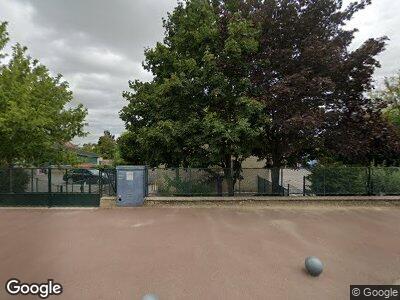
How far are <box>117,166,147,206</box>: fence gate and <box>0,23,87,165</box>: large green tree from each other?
4.26 metres

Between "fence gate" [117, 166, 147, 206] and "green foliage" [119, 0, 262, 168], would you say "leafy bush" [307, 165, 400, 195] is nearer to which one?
"green foliage" [119, 0, 262, 168]

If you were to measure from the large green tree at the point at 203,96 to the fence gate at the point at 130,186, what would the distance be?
1721mm

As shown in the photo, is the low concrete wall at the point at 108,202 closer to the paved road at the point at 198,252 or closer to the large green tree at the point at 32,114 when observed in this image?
the paved road at the point at 198,252

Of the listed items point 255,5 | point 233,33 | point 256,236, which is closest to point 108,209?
point 256,236

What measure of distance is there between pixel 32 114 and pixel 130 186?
17.5 feet

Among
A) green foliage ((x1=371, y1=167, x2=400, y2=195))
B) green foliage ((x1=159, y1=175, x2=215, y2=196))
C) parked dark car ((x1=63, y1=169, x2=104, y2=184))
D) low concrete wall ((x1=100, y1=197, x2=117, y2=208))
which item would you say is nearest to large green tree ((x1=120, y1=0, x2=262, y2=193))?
green foliage ((x1=159, y1=175, x2=215, y2=196))

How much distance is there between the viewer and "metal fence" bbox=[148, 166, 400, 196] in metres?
A: 13.5

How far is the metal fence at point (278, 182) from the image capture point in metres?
13.5

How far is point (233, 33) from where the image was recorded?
41.3 ft

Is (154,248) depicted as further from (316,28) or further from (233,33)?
(316,28)

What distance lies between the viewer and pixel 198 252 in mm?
7168

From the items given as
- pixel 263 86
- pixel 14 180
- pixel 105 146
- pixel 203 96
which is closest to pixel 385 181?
pixel 263 86

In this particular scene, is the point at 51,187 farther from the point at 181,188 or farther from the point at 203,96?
the point at 203,96

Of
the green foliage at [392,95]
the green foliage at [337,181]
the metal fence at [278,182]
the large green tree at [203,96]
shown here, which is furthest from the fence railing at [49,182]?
the green foliage at [392,95]
